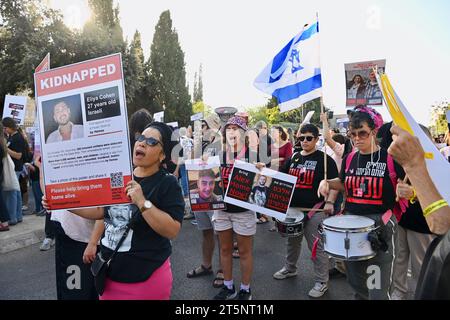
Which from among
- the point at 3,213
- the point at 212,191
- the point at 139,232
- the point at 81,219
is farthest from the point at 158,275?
the point at 3,213

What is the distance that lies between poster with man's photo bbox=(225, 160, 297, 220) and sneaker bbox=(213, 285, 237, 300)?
38.8 inches

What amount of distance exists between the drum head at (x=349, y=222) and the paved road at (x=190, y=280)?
4.00 feet

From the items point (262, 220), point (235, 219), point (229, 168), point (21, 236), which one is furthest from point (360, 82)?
point (21, 236)

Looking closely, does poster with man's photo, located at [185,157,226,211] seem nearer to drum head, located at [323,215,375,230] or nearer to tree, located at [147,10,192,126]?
drum head, located at [323,215,375,230]

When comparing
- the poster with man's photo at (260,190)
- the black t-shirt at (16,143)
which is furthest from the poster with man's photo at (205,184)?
the black t-shirt at (16,143)

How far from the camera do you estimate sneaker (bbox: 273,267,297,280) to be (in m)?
4.36

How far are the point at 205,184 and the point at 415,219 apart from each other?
2144 millimetres

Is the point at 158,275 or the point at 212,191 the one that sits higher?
the point at 212,191

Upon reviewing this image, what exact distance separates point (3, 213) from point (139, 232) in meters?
4.91

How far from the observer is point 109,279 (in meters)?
2.18

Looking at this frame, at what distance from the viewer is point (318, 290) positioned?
3.89 m

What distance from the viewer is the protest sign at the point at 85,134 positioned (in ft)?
6.05

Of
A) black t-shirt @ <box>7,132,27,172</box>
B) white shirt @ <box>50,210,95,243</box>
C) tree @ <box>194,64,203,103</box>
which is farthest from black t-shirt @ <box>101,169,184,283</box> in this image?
tree @ <box>194,64,203,103</box>
